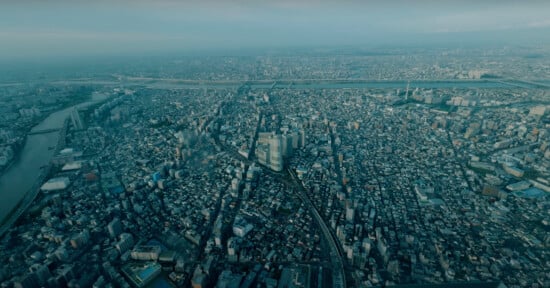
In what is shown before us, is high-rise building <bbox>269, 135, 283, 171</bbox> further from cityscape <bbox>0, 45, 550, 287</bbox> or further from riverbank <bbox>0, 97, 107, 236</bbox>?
riverbank <bbox>0, 97, 107, 236</bbox>

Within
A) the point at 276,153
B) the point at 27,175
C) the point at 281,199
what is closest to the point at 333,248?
the point at 281,199

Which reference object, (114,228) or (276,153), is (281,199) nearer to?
(276,153)

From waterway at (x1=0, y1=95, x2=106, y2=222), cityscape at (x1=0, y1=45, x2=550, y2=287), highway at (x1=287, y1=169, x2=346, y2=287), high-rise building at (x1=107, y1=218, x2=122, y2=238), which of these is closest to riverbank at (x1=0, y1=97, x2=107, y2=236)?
waterway at (x1=0, y1=95, x2=106, y2=222)

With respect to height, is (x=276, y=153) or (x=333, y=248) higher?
(x=276, y=153)

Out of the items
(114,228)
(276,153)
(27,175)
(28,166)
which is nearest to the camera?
(114,228)

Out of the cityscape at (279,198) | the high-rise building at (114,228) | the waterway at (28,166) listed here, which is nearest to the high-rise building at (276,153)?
the cityscape at (279,198)

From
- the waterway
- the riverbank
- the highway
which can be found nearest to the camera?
the highway

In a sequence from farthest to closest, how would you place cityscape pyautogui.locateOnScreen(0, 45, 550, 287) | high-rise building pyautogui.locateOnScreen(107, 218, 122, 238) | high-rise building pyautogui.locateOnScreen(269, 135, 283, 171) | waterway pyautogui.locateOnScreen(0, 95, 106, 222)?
high-rise building pyautogui.locateOnScreen(269, 135, 283, 171) → waterway pyautogui.locateOnScreen(0, 95, 106, 222) → high-rise building pyautogui.locateOnScreen(107, 218, 122, 238) → cityscape pyautogui.locateOnScreen(0, 45, 550, 287)

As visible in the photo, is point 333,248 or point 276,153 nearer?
point 333,248

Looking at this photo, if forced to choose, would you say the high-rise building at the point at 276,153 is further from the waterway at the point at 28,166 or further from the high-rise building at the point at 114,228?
the waterway at the point at 28,166
